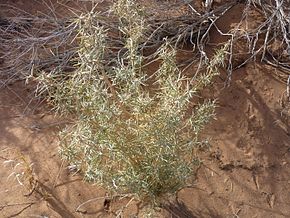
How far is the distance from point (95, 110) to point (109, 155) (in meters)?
0.23

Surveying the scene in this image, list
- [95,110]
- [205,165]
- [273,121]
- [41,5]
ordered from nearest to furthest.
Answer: [95,110] < [205,165] < [273,121] < [41,5]

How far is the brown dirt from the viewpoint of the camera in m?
3.02

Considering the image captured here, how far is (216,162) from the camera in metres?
3.23

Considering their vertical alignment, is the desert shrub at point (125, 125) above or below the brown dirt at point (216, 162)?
above

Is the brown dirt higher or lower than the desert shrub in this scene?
lower

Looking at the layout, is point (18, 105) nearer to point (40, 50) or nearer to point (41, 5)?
point (40, 50)

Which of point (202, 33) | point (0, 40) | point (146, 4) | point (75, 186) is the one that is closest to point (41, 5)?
point (0, 40)

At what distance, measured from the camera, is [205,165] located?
321 centimetres

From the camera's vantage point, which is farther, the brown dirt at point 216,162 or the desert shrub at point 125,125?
the brown dirt at point 216,162

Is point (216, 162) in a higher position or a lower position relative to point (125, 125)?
lower

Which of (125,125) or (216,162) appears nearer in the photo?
(125,125)

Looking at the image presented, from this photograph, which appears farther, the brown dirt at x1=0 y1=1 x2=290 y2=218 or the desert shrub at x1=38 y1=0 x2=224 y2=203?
the brown dirt at x1=0 y1=1 x2=290 y2=218

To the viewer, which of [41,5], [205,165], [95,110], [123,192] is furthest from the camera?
[41,5]

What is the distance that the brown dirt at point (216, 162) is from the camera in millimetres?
3020
